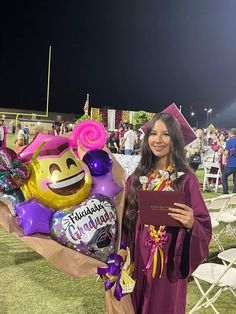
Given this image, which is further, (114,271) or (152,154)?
(152,154)

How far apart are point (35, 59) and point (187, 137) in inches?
2571

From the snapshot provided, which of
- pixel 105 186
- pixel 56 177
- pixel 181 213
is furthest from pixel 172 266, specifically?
pixel 56 177

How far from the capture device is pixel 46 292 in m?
4.17

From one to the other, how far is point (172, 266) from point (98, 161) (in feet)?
2.16

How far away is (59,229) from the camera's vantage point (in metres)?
1.84

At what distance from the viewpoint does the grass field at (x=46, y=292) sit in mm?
3844

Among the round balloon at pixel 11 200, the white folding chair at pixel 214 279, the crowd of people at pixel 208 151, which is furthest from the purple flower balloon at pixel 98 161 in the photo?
the crowd of people at pixel 208 151

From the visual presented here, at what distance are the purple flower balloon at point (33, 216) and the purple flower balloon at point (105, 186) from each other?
27cm

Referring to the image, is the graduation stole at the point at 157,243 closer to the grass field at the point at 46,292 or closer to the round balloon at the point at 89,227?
the round balloon at the point at 89,227

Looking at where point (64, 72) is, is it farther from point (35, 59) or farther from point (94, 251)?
point (94, 251)

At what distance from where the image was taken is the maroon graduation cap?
2367 millimetres

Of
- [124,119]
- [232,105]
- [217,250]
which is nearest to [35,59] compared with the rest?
[232,105]

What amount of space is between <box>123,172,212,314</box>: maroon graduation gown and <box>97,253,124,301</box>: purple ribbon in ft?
0.69

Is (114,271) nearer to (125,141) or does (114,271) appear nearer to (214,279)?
(214,279)
